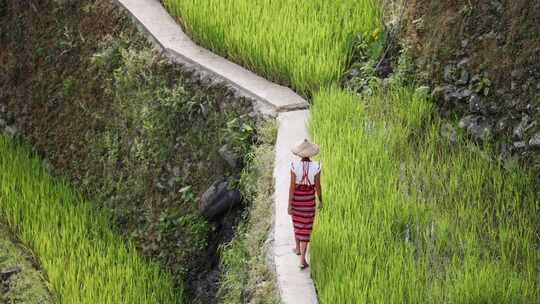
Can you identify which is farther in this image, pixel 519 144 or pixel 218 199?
pixel 218 199

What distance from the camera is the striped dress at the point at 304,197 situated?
19.2 feet

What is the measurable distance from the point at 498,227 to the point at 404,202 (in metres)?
0.60

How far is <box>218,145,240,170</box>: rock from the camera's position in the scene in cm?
761

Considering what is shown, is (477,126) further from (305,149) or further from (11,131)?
(11,131)

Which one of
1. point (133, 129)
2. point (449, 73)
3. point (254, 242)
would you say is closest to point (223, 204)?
point (254, 242)

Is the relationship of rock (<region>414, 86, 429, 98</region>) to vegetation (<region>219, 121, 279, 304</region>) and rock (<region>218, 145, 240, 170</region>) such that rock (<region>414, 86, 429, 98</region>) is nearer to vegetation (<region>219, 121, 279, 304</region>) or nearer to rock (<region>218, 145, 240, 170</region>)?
vegetation (<region>219, 121, 279, 304</region>)

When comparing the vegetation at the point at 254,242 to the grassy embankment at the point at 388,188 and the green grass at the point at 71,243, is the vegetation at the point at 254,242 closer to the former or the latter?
the grassy embankment at the point at 388,188

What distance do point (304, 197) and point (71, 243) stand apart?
2671mm

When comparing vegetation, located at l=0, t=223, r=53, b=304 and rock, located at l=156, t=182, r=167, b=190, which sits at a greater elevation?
rock, located at l=156, t=182, r=167, b=190

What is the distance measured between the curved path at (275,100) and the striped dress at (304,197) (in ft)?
0.96

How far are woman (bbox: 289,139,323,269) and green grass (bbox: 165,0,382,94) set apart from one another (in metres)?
2.16

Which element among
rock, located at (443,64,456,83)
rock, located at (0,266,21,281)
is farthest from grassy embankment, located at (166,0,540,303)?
rock, located at (0,266,21,281)

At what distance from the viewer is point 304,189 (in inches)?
232

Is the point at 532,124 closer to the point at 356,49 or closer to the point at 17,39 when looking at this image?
the point at 356,49
